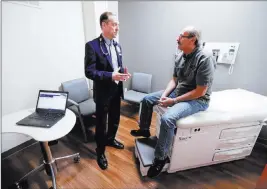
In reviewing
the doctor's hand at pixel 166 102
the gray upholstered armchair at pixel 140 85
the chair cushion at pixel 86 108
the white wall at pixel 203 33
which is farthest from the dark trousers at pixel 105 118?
the white wall at pixel 203 33

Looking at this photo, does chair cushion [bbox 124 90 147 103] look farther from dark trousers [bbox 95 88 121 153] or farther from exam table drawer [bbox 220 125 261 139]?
exam table drawer [bbox 220 125 261 139]

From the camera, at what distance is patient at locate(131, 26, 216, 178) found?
128 cm

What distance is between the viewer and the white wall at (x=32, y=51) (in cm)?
145

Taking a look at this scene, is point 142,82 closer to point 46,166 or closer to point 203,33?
point 203,33

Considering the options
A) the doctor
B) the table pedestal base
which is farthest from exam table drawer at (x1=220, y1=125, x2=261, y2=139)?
the table pedestal base

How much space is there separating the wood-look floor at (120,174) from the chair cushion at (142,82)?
114cm

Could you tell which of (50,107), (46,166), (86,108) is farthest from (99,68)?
(46,166)

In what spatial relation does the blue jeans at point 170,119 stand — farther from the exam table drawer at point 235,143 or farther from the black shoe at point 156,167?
the exam table drawer at point 235,143

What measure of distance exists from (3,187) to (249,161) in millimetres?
2416

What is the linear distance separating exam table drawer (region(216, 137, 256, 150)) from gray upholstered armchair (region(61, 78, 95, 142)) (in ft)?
4.70

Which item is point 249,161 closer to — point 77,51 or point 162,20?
point 162,20

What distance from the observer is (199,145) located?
141 cm

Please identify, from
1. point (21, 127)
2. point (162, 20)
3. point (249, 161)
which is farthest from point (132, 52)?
point (249, 161)

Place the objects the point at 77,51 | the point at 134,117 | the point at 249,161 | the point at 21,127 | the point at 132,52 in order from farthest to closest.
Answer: the point at 132,52
the point at 134,117
the point at 77,51
the point at 249,161
the point at 21,127
